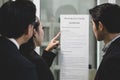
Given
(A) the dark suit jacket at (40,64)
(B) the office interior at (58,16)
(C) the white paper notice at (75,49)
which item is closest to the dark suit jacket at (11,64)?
(A) the dark suit jacket at (40,64)

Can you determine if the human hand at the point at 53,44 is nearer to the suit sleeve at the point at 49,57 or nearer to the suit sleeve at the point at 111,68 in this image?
the suit sleeve at the point at 49,57

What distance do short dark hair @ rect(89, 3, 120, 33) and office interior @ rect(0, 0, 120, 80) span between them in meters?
0.79

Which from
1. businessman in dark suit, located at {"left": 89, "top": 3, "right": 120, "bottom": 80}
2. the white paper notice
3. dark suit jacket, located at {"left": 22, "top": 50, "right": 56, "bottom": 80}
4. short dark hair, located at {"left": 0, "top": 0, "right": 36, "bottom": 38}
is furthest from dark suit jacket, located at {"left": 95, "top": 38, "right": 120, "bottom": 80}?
the white paper notice

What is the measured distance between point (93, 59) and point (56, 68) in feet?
1.39

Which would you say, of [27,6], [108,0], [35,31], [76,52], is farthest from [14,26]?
[108,0]

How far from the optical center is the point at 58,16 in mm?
2961

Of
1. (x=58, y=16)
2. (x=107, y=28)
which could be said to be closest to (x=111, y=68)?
(x=107, y=28)

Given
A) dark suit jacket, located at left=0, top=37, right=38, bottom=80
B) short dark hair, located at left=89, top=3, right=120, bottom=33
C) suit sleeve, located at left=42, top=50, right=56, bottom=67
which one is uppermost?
short dark hair, located at left=89, top=3, right=120, bottom=33

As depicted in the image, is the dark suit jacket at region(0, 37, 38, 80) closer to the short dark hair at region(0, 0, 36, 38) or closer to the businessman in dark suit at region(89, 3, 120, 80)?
the short dark hair at region(0, 0, 36, 38)

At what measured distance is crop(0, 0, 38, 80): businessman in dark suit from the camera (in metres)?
1.58

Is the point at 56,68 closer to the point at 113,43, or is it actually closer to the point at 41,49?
the point at 41,49

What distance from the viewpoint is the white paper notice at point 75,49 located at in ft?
8.86

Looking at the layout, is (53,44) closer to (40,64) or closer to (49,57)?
(49,57)

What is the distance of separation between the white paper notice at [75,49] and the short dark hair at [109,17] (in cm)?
→ 53
